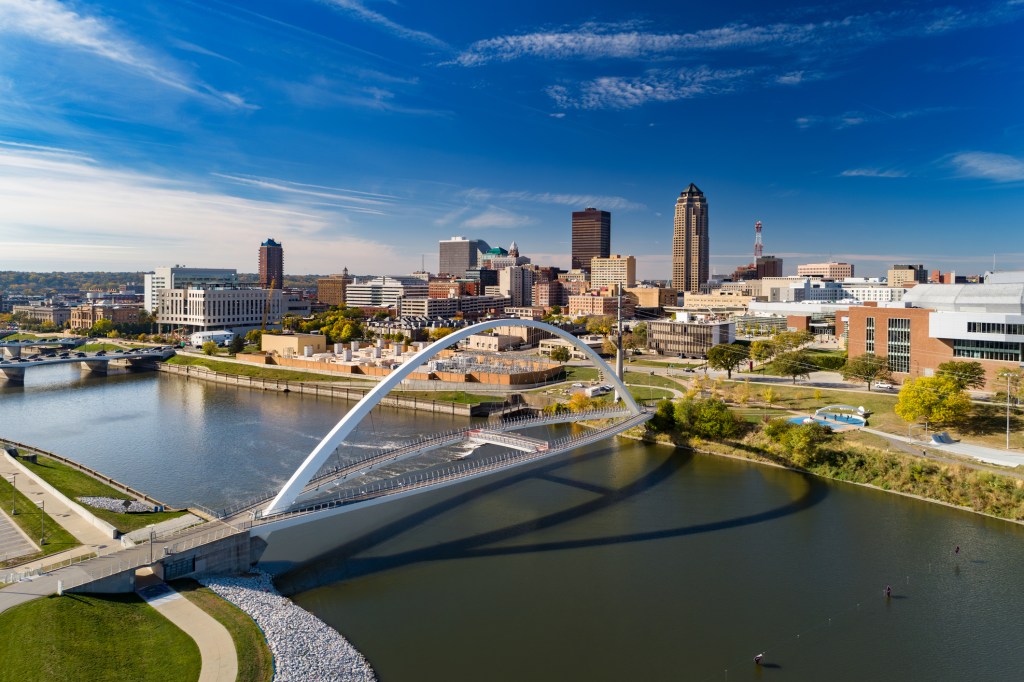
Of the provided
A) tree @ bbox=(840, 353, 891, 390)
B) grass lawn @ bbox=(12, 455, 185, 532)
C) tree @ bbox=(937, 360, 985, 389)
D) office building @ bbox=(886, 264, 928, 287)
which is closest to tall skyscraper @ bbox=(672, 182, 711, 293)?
office building @ bbox=(886, 264, 928, 287)

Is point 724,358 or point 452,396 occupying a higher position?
point 724,358

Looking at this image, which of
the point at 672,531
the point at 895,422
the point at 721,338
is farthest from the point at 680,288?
the point at 672,531

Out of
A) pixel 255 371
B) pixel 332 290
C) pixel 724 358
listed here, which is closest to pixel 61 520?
pixel 724 358

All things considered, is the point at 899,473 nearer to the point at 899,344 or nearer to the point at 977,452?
the point at 977,452

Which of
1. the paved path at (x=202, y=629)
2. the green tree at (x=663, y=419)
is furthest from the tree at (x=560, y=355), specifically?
the paved path at (x=202, y=629)

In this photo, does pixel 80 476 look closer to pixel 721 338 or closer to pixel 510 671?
pixel 510 671

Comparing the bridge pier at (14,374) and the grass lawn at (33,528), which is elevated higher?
the bridge pier at (14,374)

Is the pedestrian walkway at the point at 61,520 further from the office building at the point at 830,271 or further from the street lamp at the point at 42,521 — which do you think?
the office building at the point at 830,271
